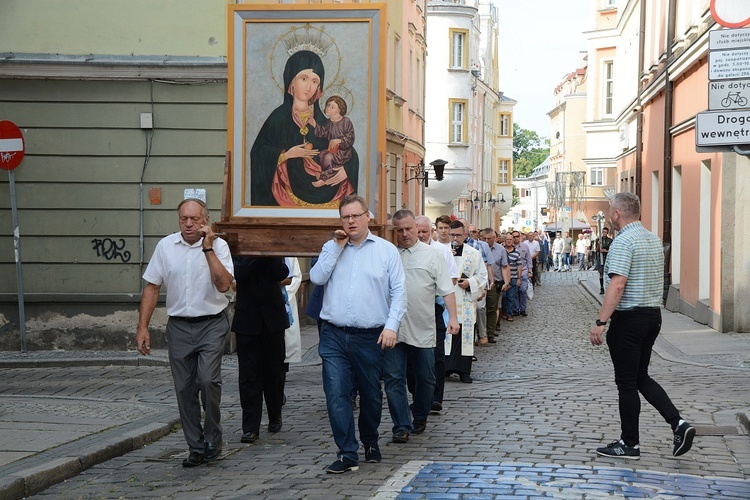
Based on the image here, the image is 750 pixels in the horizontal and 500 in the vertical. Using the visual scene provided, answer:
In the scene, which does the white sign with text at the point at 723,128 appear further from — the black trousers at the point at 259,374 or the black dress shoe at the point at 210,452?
the black dress shoe at the point at 210,452

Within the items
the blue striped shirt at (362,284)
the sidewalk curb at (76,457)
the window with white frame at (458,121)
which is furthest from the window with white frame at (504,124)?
the blue striped shirt at (362,284)

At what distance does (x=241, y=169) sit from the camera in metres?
9.92

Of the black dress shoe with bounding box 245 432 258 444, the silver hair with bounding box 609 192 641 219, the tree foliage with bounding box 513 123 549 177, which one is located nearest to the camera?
the silver hair with bounding box 609 192 641 219

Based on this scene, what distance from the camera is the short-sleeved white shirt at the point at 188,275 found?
8.41 meters

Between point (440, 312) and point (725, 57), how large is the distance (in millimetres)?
3363

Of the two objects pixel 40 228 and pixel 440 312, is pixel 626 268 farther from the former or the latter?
pixel 40 228

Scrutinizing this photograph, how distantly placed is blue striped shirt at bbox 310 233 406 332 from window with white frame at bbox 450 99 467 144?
141 feet

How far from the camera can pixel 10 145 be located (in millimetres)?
15812

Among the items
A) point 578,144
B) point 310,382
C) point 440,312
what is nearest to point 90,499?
point 440,312

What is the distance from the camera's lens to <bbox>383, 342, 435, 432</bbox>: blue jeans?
9.20 m

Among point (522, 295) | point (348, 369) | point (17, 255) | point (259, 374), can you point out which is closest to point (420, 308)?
point (259, 374)

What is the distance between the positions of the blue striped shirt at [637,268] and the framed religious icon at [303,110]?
84.9 inches

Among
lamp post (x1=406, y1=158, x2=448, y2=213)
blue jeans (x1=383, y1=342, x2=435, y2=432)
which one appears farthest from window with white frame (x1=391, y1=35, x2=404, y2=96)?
blue jeans (x1=383, y1=342, x2=435, y2=432)

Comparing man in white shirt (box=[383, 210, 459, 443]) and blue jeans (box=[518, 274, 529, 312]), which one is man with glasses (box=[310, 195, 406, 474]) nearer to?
man in white shirt (box=[383, 210, 459, 443])
